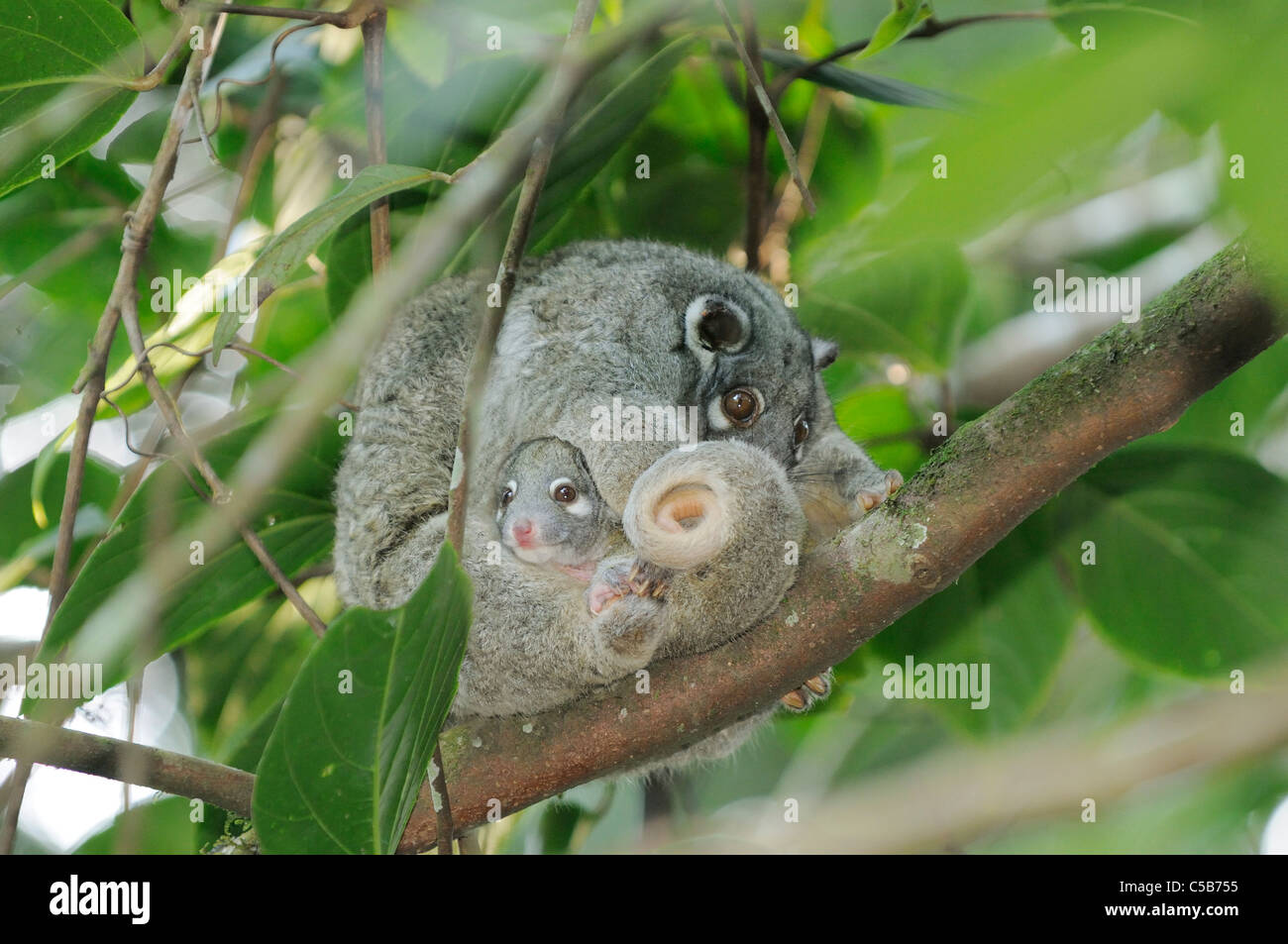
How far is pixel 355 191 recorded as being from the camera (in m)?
2.36

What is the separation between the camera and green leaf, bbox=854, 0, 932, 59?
2486mm

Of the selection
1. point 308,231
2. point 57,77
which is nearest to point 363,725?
point 308,231

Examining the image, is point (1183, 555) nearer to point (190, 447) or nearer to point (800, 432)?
point (800, 432)

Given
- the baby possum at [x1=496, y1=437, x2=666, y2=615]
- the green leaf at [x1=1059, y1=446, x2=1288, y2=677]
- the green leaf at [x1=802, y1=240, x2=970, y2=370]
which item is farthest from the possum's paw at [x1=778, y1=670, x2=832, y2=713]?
the green leaf at [x1=802, y1=240, x2=970, y2=370]

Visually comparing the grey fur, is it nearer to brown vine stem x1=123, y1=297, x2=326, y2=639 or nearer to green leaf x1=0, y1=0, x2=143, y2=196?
brown vine stem x1=123, y1=297, x2=326, y2=639

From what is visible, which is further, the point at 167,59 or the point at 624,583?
the point at 167,59

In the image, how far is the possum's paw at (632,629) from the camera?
2.37 meters

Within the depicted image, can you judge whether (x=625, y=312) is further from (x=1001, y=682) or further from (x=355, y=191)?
(x=1001, y=682)

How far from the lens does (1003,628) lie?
3479 millimetres

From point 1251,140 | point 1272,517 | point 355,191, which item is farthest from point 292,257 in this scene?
point 1272,517

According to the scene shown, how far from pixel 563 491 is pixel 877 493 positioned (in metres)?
0.84

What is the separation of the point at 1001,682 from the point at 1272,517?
0.91 m

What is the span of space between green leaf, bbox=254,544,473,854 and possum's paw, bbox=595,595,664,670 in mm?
377

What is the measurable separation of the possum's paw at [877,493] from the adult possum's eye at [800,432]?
0.35m
